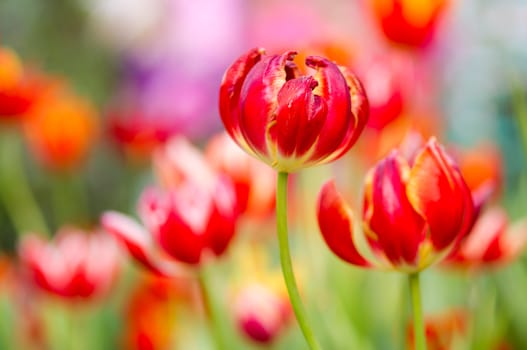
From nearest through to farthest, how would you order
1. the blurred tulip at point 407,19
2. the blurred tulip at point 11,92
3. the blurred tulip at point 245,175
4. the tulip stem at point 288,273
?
the tulip stem at point 288,273
the blurred tulip at point 245,175
the blurred tulip at point 407,19
the blurred tulip at point 11,92

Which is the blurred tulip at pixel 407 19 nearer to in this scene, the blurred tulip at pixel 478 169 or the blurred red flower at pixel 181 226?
the blurred tulip at pixel 478 169

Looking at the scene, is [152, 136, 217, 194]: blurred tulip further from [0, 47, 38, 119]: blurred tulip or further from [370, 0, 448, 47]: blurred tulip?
[0, 47, 38, 119]: blurred tulip

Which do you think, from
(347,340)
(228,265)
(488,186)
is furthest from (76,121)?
(488,186)

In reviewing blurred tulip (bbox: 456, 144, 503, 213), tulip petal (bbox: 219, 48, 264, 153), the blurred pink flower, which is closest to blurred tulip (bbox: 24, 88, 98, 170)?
blurred tulip (bbox: 456, 144, 503, 213)

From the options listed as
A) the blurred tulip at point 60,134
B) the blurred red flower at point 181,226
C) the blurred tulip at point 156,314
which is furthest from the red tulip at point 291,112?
the blurred tulip at point 60,134

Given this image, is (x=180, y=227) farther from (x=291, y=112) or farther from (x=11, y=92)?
(x=11, y=92)

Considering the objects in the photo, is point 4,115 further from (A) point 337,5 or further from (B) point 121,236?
(A) point 337,5
